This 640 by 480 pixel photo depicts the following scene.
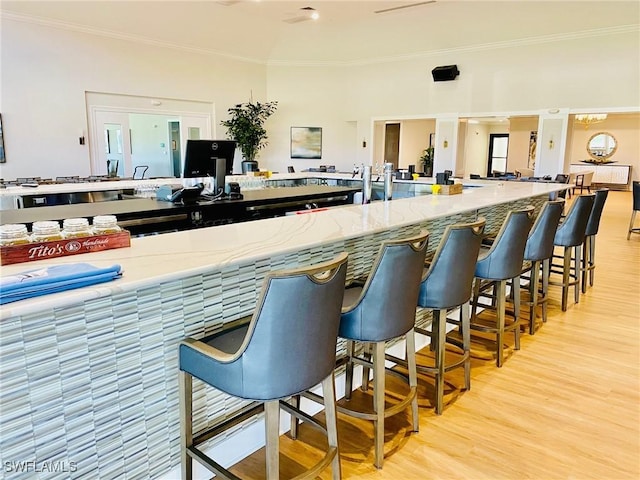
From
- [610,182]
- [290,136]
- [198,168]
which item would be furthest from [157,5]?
[610,182]

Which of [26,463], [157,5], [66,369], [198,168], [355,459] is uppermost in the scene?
[157,5]

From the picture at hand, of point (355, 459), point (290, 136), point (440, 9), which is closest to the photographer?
point (355, 459)

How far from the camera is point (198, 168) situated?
3943mm

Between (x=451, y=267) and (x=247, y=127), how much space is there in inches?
354

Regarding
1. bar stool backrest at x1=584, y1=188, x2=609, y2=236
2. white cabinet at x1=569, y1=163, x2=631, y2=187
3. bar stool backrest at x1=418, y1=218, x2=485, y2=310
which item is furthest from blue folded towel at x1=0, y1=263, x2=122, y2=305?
white cabinet at x1=569, y1=163, x2=631, y2=187

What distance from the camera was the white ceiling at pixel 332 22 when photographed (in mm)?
7949

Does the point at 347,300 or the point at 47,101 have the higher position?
the point at 47,101

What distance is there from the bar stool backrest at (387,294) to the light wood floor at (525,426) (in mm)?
640

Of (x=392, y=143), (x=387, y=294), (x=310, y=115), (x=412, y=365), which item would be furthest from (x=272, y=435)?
(x=392, y=143)

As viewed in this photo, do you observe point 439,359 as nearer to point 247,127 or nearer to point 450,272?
point 450,272

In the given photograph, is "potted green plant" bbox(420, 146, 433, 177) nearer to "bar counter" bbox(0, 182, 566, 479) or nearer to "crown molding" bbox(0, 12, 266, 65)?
"crown molding" bbox(0, 12, 266, 65)

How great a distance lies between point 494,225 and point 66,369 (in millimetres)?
3754

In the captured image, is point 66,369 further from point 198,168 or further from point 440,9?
point 440,9

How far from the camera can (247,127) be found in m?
10.6
